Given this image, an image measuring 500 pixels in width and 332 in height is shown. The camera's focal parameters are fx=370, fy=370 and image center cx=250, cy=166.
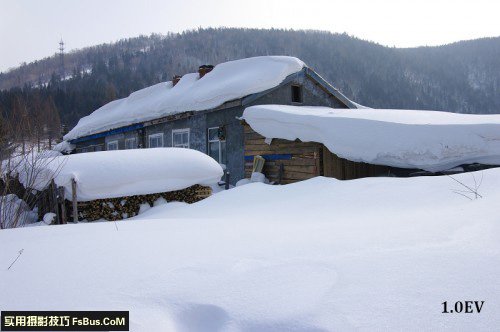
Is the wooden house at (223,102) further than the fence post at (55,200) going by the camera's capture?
Yes

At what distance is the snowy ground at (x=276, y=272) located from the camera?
1.93 metres

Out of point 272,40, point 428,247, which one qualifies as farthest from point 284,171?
point 272,40

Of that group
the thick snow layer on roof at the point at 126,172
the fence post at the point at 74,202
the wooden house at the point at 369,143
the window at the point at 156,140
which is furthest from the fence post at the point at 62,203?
the window at the point at 156,140

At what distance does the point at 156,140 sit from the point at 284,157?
27.0ft

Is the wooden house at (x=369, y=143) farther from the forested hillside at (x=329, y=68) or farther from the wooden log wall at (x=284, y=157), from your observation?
the forested hillside at (x=329, y=68)

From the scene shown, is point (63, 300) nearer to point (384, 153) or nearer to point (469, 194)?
point (469, 194)

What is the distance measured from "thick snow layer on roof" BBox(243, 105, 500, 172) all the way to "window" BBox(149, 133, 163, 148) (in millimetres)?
9330

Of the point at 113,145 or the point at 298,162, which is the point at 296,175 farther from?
the point at 113,145

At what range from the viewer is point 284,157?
12078mm

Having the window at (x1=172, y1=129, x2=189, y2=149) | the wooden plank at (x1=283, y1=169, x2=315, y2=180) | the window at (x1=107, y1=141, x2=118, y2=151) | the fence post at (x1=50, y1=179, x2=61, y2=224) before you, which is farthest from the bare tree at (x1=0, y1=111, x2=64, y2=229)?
the window at (x1=107, y1=141, x2=118, y2=151)

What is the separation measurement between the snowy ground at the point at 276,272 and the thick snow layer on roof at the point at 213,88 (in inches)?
418

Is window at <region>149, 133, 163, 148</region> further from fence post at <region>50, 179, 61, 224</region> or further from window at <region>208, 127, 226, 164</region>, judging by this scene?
fence post at <region>50, 179, 61, 224</region>

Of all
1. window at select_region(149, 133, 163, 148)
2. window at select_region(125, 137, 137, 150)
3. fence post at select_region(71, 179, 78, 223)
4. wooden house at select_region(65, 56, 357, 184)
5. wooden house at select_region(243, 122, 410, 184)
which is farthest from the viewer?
window at select_region(125, 137, 137, 150)

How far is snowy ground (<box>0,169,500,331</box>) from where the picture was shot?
193cm
